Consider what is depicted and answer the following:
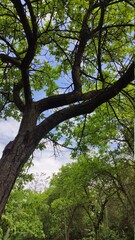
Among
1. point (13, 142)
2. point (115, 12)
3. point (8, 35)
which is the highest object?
point (115, 12)

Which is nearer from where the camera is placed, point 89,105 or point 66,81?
point 89,105

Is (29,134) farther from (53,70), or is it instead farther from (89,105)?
(53,70)

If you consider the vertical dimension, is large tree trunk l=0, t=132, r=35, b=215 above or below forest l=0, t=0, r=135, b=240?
below

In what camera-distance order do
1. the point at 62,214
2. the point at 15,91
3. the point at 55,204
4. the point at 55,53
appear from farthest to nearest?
the point at 62,214 → the point at 55,204 → the point at 55,53 → the point at 15,91

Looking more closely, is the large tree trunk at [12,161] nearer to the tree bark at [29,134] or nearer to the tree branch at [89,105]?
the tree bark at [29,134]

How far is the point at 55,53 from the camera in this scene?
Answer: 641cm

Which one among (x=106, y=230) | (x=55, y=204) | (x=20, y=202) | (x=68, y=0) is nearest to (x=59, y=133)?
(x=68, y=0)

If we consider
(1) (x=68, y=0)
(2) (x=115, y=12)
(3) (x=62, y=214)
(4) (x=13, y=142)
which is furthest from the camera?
(3) (x=62, y=214)

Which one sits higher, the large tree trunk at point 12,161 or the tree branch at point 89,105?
the tree branch at point 89,105

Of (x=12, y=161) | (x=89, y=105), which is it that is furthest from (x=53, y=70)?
(x=12, y=161)

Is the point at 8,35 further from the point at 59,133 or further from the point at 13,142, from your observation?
the point at 13,142

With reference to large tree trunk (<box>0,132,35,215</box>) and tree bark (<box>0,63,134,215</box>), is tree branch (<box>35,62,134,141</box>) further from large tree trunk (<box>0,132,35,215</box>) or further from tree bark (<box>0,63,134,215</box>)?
large tree trunk (<box>0,132,35,215</box>)

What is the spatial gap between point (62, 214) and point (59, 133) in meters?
19.7

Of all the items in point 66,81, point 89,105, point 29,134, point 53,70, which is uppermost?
point 53,70
